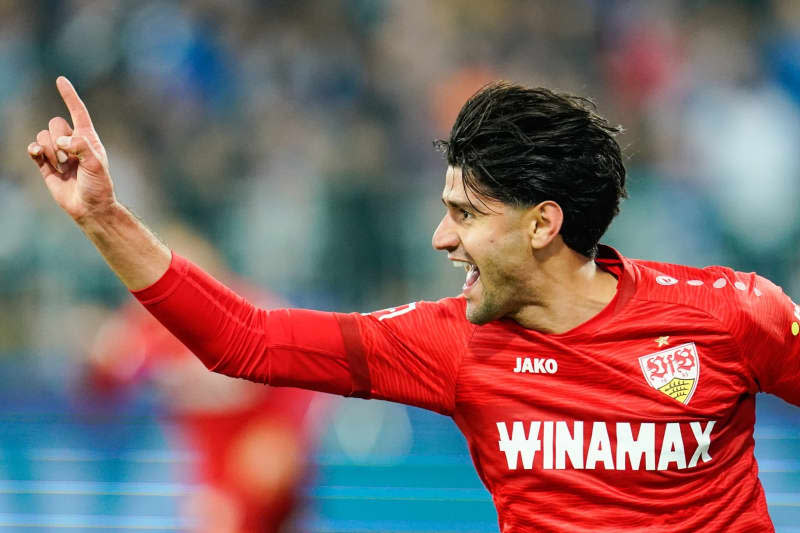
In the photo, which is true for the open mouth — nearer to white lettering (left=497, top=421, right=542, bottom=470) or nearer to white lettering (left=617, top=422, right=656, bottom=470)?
white lettering (left=497, top=421, right=542, bottom=470)

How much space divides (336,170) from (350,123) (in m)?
0.50

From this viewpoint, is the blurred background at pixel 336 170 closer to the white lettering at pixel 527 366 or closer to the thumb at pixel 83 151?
the white lettering at pixel 527 366

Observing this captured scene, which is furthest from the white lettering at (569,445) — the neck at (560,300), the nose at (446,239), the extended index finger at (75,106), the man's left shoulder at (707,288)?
the extended index finger at (75,106)

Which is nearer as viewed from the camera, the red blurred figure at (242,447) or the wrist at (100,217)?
the wrist at (100,217)

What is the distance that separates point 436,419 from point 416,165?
2145 mm

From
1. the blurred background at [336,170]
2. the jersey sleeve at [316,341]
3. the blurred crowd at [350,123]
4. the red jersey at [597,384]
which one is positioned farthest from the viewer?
the blurred crowd at [350,123]

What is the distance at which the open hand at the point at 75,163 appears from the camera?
225cm

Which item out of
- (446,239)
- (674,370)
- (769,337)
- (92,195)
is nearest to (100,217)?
(92,195)

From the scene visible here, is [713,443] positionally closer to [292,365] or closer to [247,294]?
[292,365]

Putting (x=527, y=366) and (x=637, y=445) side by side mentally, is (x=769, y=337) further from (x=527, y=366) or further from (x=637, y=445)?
(x=527, y=366)

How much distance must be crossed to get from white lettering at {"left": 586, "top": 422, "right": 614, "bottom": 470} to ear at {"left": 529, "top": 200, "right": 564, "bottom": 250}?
1.46 ft

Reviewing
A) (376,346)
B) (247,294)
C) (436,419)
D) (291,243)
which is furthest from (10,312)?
(376,346)

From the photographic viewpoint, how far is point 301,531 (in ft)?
14.4

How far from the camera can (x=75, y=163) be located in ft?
7.64
